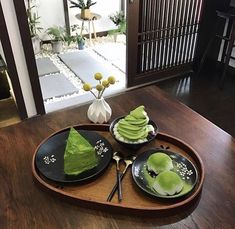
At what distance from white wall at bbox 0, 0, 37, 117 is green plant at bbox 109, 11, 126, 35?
2.91m

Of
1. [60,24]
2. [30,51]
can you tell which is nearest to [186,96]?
[30,51]

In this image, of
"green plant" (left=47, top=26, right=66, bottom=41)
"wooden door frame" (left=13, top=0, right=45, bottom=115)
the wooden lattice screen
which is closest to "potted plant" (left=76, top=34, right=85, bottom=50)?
"green plant" (left=47, top=26, right=66, bottom=41)

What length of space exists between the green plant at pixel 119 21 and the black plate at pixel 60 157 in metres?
4.03

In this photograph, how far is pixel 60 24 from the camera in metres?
4.61

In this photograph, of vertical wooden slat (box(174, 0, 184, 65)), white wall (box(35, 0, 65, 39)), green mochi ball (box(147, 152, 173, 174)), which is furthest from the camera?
white wall (box(35, 0, 65, 39))

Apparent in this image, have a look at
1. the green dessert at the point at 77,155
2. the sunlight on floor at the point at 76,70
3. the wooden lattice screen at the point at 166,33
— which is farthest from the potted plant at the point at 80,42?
the green dessert at the point at 77,155

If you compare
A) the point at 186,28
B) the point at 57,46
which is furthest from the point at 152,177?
the point at 57,46

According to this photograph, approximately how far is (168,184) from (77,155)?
34 centimetres

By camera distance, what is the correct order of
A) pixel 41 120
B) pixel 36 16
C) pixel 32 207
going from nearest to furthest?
pixel 32 207 < pixel 41 120 < pixel 36 16

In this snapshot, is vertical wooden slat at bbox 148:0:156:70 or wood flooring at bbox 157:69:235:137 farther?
vertical wooden slat at bbox 148:0:156:70

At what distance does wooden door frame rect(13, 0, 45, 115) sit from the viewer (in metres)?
2.03

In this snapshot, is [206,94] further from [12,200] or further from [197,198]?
[12,200]

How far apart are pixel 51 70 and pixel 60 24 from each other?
138cm

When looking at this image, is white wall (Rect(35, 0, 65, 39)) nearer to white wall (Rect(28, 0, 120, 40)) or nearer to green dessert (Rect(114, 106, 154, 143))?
white wall (Rect(28, 0, 120, 40))
